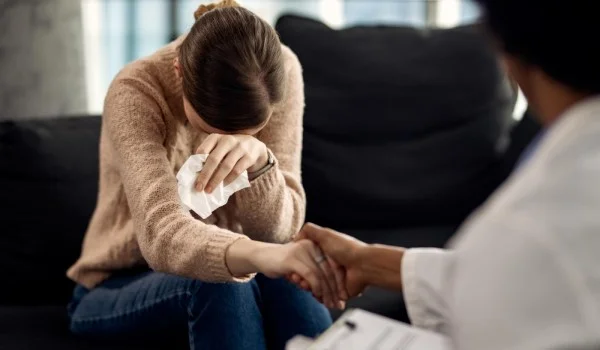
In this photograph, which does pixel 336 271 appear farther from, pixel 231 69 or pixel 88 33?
pixel 88 33

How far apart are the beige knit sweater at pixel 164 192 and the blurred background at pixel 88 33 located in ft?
2.42

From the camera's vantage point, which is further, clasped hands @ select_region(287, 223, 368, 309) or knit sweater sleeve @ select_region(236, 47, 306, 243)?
knit sweater sleeve @ select_region(236, 47, 306, 243)

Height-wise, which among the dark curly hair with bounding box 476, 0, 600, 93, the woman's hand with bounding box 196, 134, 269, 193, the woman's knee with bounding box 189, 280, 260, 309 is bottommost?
the woman's knee with bounding box 189, 280, 260, 309

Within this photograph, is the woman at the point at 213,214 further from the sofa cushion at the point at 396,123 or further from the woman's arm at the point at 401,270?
the sofa cushion at the point at 396,123

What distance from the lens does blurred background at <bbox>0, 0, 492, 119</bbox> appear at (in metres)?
2.02

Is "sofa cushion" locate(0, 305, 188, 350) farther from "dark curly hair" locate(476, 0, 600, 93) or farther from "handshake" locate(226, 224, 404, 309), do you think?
"dark curly hair" locate(476, 0, 600, 93)

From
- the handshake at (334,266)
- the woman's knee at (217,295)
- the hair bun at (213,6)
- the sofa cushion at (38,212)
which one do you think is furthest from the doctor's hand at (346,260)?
the sofa cushion at (38,212)

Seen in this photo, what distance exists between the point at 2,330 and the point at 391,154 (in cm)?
104

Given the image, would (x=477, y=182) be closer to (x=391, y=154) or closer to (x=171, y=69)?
(x=391, y=154)

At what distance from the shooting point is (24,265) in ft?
5.37

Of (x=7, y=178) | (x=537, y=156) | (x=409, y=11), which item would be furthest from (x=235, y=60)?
(x=409, y=11)

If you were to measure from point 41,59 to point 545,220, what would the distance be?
1848 millimetres


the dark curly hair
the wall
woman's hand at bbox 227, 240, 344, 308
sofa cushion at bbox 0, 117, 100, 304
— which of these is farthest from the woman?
the wall

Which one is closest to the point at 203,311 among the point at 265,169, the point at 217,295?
the point at 217,295
